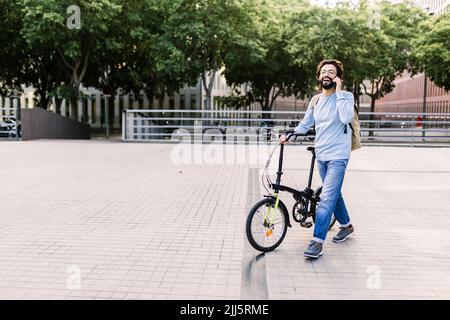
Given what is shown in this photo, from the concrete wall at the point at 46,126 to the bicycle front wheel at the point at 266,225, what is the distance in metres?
17.2

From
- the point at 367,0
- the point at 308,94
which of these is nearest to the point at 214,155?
the point at 367,0

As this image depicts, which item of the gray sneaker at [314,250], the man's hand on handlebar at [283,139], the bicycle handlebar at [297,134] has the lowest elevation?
the gray sneaker at [314,250]

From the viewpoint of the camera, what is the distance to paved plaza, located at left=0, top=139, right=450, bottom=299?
13.7 feet

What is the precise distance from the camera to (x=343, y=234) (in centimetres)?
560

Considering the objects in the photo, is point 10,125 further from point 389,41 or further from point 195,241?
point 195,241

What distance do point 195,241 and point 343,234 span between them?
1.54 meters

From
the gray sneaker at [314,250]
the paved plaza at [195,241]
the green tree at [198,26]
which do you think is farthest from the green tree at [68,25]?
the gray sneaker at [314,250]

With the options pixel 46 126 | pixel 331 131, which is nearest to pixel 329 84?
pixel 331 131

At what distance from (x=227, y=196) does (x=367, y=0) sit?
2617cm

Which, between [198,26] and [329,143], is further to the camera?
[198,26]

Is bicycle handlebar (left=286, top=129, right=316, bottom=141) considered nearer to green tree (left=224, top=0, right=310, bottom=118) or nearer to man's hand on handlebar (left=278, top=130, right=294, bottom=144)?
man's hand on handlebar (left=278, top=130, right=294, bottom=144)

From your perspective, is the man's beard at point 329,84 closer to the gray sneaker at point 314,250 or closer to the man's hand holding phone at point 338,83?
the man's hand holding phone at point 338,83

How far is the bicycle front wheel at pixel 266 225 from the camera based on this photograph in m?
4.99
